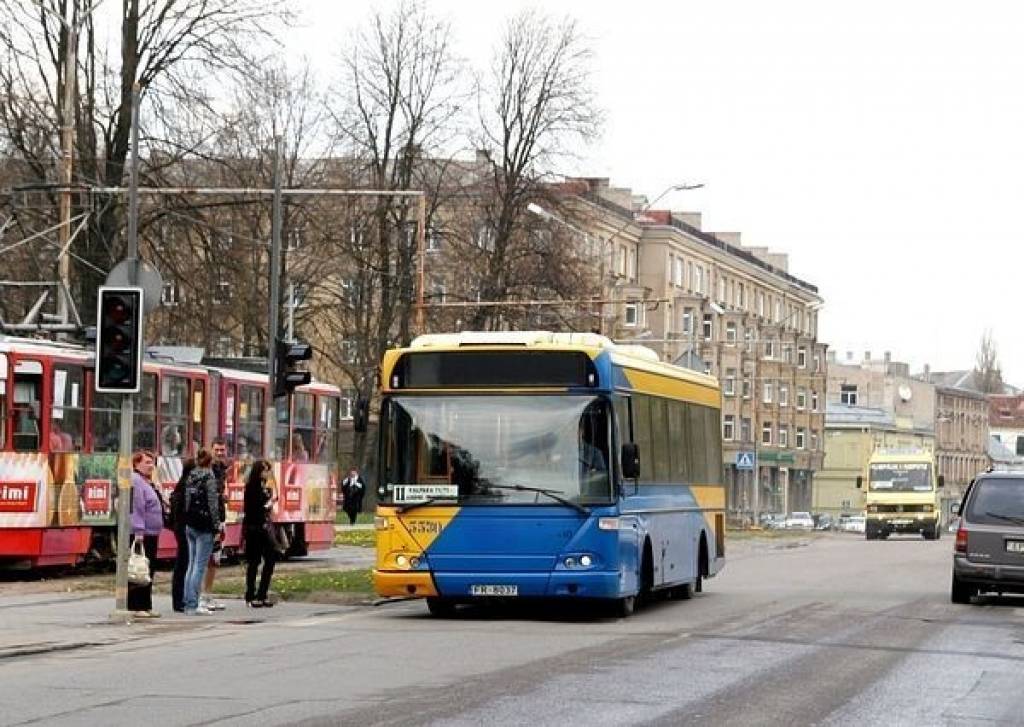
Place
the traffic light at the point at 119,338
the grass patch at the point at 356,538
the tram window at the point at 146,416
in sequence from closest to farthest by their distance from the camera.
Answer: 1. the traffic light at the point at 119,338
2. the tram window at the point at 146,416
3. the grass patch at the point at 356,538

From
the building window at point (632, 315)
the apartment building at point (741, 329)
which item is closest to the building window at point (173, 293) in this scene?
the apartment building at point (741, 329)

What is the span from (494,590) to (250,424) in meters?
14.3

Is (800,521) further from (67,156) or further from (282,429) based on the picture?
(67,156)

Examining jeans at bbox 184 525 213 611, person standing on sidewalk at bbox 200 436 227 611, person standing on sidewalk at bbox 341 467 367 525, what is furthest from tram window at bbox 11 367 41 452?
person standing on sidewalk at bbox 341 467 367 525

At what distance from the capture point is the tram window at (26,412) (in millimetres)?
27891

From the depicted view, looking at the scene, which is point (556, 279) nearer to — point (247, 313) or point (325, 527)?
point (247, 313)

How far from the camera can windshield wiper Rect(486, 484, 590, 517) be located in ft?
69.1

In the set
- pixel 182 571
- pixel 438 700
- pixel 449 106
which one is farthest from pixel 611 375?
pixel 449 106

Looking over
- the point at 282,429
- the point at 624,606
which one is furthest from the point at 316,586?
the point at 282,429

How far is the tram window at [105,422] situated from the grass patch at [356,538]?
44.9ft

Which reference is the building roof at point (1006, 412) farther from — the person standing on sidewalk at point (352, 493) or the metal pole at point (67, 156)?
the metal pole at point (67, 156)

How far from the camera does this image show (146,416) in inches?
1225

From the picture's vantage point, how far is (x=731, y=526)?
258 feet

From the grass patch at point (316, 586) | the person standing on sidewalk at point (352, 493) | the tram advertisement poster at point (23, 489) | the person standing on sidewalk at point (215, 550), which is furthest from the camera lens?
the person standing on sidewalk at point (352, 493)
